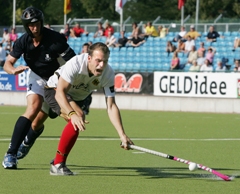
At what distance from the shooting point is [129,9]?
3007 inches

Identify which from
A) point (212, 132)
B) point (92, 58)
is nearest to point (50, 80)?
point (92, 58)

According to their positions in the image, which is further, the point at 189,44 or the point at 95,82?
the point at 189,44

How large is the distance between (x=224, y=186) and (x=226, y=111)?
49.9 ft

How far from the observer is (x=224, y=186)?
24.8 ft

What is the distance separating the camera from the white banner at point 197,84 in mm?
22453

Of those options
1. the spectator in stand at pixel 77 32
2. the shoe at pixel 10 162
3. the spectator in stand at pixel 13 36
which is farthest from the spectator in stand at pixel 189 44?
the shoe at pixel 10 162

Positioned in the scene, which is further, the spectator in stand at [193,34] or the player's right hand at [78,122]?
the spectator in stand at [193,34]

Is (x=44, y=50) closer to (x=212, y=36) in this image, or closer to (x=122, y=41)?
(x=212, y=36)

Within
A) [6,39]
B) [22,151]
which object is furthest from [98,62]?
[6,39]

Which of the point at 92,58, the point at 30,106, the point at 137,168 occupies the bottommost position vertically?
the point at 137,168

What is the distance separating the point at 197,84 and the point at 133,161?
13415 millimetres

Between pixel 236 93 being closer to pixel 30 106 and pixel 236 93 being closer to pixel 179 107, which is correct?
pixel 179 107

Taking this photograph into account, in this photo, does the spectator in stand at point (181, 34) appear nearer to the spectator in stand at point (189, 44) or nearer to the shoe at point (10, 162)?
the spectator in stand at point (189, 44)

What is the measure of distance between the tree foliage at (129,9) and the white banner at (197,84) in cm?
4240
